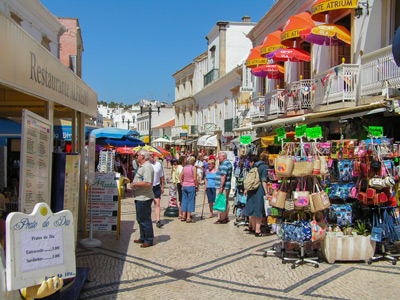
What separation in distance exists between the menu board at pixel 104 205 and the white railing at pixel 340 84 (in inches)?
257

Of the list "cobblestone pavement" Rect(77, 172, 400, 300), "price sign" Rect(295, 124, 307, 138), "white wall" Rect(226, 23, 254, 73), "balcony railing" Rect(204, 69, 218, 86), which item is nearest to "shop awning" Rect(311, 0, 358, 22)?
"price sign" Rect(295, 124, 307, 138)

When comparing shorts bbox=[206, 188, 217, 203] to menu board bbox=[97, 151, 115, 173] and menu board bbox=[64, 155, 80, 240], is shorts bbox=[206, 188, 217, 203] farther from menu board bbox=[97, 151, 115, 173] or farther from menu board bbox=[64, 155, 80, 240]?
menu board bbox=[64, 155, 80, 240]

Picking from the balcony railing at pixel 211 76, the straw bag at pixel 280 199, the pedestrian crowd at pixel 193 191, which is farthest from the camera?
the balcony railing at pixel 211 76

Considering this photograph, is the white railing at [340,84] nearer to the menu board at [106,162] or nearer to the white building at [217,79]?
the menu board at [106,162]

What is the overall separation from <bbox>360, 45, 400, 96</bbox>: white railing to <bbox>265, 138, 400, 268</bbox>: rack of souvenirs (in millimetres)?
2769

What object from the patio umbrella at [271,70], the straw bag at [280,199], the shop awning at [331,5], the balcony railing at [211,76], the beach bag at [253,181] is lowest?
the straw bag at [280,199]

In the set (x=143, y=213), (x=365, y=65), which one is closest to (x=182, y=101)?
(x=365, y=65)

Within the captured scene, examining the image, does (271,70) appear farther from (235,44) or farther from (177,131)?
(177,131)

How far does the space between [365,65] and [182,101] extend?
32.2m

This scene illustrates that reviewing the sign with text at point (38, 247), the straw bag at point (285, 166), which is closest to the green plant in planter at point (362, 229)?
the straw bag at point (285, 166)

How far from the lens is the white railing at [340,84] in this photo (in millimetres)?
10578

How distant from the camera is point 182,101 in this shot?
4156 centimetres

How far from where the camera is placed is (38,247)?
3309mm

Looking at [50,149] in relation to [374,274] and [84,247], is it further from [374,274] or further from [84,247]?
[374,274]
